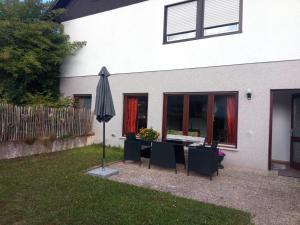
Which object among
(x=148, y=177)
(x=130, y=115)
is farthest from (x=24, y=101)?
(x=148, y=177)

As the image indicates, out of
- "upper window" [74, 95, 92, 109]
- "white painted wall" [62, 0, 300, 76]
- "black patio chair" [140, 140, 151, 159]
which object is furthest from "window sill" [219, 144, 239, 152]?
"upper window" [74, 95, 92, 109]

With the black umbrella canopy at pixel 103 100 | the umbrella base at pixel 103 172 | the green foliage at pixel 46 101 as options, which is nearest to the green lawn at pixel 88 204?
the umbrella base at pixel 103 172

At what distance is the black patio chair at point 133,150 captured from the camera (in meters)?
8.38

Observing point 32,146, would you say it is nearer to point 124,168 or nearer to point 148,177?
point 124,168

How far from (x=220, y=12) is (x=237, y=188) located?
5.71 metres

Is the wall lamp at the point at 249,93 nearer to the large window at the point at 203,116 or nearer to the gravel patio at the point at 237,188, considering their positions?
Answer: the large window at the point at 203,116

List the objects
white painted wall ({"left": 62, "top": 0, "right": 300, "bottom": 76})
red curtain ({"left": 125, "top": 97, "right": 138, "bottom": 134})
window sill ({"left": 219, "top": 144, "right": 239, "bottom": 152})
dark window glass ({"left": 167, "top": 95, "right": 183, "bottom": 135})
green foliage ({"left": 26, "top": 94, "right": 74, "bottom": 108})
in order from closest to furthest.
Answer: white painted wall ({"left": 62, "top": 0, "right": 300, "bottom": 76}) → window sill ({"left": 219, "top": 144, "right": 239, "bottom": 152}) → dark window glass ({"left": 167, "top": 95, "right": 183, "bottom": 135}) → red curtain ({"left": 125, "top": 97, "right": 138, "bottom": 134}) → green foliage ({"left": 26, "top": 94, "right": 74, "bottom": 108})

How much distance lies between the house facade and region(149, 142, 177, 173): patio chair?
222cm

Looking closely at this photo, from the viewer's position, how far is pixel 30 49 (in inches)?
480

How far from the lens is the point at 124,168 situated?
807cm

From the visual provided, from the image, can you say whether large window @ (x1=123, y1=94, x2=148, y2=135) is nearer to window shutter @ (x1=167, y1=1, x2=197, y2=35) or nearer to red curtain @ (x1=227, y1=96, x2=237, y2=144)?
window shutter @ (x1=167, y1=1, x2=197, y2=35)

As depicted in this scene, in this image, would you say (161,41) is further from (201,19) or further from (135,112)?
(135,112)

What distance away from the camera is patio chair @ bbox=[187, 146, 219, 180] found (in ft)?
22.8

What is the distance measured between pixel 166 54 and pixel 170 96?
1.56 m
